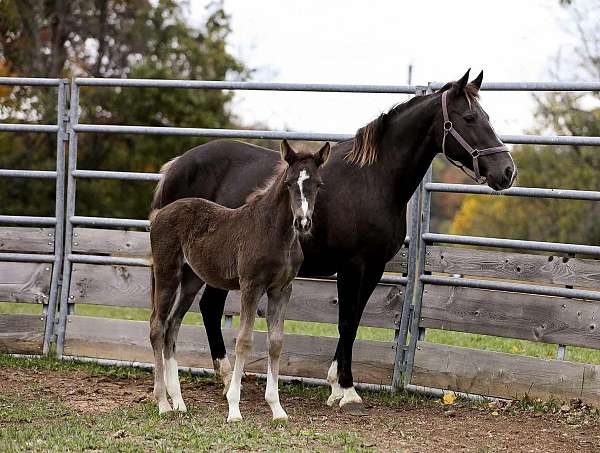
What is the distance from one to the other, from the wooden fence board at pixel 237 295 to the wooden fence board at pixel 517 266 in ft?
1.39

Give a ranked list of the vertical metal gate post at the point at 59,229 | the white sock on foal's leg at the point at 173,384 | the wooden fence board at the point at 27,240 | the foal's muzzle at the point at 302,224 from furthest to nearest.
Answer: the wooden fence board at the point at 27,240, the vertical metal gate post at the point at 59,229, the white sock on foal's leg at the point at 173,384, the foal's muzzle at the point at 302,224

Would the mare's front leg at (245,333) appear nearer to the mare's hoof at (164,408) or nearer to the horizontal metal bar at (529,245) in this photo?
the mare's hoof at (164,408)

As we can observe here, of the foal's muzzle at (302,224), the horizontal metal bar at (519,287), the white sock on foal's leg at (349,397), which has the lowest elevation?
the white sock on foal's leg at (349,397)

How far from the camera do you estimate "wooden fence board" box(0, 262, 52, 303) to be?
7.99m

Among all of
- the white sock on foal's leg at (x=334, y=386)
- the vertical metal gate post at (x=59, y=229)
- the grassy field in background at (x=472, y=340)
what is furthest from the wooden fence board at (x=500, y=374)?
the vertical metal gate post at (x=59, y=229)

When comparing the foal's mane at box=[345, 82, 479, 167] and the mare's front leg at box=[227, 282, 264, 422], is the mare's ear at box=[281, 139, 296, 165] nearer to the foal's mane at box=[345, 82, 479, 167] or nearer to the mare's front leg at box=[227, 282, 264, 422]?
the mare's front leg at box=[227, 282, 264, 422]

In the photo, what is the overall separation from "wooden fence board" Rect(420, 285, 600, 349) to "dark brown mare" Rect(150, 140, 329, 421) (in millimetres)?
1557

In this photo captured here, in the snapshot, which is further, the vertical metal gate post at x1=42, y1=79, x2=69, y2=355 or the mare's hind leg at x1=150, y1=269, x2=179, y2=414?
the vertical metal gate post at x1=42, y1=79, x2=69, y2=355

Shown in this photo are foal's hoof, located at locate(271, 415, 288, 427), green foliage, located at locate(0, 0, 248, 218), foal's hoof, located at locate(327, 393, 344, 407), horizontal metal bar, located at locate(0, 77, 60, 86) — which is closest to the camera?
foal's hoof, located at locate(271, 415, 288, 427)

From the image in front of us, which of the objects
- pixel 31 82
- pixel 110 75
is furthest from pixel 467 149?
pixel 110 75

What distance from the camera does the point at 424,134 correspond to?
21.2ft

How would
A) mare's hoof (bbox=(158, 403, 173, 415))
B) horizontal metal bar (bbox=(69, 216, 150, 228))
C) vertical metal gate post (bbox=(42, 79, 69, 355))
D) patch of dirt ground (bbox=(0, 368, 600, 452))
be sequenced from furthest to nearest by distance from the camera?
vertical metal gate post (bbox=(42, 79, 69, 355)), horizontal metal bar (bbox=(69, 216, 150, 228)), mare's hoof (bbox=(158, 403, 173, 415)), patch of dirt ground (bbox=(0, 368, 600, 452))

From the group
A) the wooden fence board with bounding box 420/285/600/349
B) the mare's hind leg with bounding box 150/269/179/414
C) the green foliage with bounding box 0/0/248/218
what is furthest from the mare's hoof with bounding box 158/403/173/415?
the green foliage with bounding box 0/0/248/218

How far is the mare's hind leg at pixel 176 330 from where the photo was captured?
605cm
